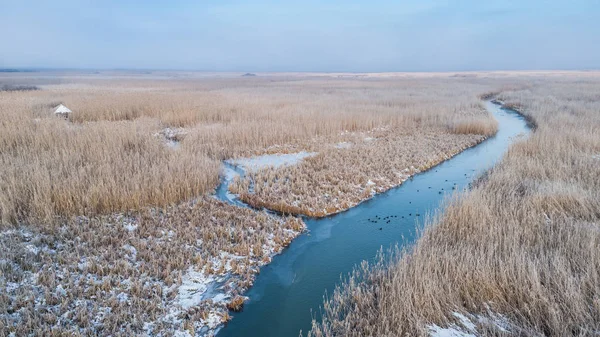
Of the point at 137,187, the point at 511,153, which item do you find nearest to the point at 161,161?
the point at 137,187

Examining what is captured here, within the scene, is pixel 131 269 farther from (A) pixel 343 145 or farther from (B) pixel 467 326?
(A) pixel 343 145

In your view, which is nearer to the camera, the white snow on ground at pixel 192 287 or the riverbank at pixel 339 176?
the white snow on ground at pixel 192 287

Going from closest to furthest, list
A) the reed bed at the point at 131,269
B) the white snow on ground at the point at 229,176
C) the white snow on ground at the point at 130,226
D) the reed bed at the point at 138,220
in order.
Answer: the reed bed at the point at 131,269 < the reed bed at the point at 138,220 < the white snow on ground at the point at 130,226 < the white snow on ground at the point at 229,176

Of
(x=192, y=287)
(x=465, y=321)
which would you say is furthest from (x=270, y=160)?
(x=465, y=321)

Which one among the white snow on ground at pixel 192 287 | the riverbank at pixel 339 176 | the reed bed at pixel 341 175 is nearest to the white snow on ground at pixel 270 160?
the riverbank at pixel 339 176

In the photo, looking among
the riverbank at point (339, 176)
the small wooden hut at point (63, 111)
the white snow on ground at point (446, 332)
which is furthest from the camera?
the small wooden hut at point (63, 111)

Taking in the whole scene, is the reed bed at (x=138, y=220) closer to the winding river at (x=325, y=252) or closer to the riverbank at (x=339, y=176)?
the riverbank at (x=339, y=176)
